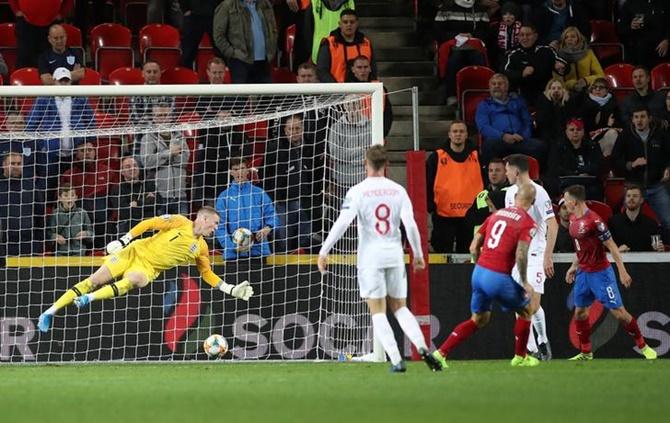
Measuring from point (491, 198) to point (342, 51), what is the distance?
293cm

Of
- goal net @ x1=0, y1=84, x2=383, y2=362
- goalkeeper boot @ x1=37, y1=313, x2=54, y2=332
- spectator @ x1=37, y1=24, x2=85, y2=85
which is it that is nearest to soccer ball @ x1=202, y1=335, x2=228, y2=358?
goal net @ x1=0, y1=84, x2=383, y2=362

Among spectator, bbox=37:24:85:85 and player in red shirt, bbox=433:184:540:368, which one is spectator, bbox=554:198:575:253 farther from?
A: spectator, bbox=37:24:85:85

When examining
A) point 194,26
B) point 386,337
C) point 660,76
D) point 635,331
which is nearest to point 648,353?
point 635,331

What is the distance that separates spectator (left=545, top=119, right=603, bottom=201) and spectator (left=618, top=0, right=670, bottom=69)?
314 cm

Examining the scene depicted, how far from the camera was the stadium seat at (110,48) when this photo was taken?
18.2 metres

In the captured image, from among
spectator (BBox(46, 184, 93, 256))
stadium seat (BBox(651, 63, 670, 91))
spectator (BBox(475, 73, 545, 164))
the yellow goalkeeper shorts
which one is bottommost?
the yellow goalkeeper shorts

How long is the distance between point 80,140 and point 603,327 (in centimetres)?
622

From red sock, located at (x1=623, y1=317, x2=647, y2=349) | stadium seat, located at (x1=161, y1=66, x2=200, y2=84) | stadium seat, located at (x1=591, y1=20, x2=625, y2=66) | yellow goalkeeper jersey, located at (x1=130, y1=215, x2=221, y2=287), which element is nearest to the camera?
red sock, located at (x1=623, y1=317, x2=647, y2=349)

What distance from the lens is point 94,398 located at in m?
9.26

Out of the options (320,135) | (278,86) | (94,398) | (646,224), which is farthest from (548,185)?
(94,398)

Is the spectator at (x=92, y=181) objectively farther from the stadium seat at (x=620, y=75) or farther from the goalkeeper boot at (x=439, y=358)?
the stadium seat at (x=620, y=75)

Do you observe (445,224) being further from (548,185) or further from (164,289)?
(164,289)

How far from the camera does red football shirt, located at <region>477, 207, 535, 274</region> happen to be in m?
12.4

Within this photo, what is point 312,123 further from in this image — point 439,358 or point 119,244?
point 439,358
